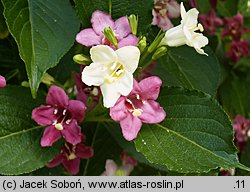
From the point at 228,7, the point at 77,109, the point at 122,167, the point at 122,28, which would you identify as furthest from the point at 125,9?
the point at 228,7

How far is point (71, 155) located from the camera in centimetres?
88

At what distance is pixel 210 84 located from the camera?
1.01 metres

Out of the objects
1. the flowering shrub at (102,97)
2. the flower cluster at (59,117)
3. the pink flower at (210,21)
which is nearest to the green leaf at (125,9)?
the flowering shrub at (102,97)

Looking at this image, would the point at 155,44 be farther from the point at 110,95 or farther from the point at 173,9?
the point at 173,9

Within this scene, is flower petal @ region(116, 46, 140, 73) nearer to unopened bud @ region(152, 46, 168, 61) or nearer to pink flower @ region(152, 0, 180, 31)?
unopened bud @ region(152, 46, 168, 61)

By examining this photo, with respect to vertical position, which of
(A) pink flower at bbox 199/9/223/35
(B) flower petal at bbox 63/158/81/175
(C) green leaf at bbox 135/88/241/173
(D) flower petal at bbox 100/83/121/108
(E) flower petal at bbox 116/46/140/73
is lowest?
(A) pink flower at bbox 199/9/223/35

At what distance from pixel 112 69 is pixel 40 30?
100mm

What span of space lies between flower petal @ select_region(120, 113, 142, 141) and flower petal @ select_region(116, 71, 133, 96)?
45 mm

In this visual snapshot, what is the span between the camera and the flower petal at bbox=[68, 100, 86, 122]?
81cm

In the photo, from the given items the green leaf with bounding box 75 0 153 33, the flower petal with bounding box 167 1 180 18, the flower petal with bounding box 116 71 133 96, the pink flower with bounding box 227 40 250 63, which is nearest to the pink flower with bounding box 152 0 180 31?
the flower petal with bounding box 167 1 180 18

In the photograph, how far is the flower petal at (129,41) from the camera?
748mm

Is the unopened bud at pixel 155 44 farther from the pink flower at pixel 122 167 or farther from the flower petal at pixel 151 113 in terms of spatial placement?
the pink flower at pixel 122 167
